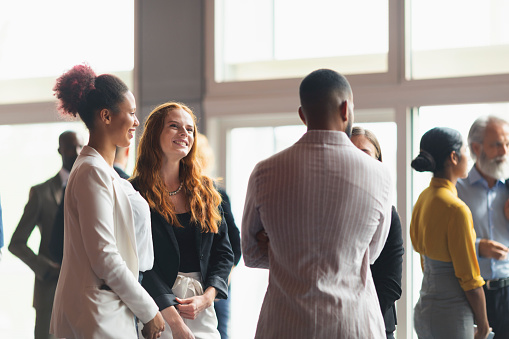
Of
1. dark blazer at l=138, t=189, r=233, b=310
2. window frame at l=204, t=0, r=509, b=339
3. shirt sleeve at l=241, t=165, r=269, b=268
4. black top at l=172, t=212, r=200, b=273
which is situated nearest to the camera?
shirt sleeve at l=241, t=165, r=269, b=268

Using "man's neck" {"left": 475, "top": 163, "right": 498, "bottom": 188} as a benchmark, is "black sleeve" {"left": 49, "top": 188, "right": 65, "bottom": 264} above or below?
below

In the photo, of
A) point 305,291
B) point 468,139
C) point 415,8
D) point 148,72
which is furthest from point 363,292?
point 148,72

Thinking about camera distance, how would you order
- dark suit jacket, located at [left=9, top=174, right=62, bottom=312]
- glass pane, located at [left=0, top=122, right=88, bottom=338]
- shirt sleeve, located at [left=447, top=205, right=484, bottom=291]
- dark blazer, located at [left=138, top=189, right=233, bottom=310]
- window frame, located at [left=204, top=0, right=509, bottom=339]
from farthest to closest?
glass pane, located at [left=0, top=122, right=88, bottom=338]
dark suit jacket, located at [left=9, top=174, right=62, bottom=312]
window frame, located at [left=204, top=0, right=509, bottom=339]
shirt sleeve, located at [left=447, top=205, right=484, bottom=291]
dark blazer, located at [left=138, top=189, right=233, bottom=310]

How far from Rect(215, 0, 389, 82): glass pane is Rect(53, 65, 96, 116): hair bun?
2473 millimetres

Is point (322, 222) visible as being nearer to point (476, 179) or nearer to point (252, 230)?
point (252, 230)

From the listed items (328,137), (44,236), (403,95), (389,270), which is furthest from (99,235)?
(44,236)

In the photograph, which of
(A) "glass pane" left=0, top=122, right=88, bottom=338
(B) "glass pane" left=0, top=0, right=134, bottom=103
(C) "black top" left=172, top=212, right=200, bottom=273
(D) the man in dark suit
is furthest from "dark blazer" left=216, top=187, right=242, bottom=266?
(A) "glass pane" left=0, top=122, right=88, bottom=338

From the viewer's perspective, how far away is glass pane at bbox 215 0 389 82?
450cm

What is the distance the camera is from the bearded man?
346 centimetres

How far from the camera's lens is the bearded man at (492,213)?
346cm

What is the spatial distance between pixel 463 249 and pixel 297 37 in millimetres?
2226

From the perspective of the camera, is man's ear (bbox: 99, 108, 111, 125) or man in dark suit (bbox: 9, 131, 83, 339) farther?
man in dark suit (bbox: 9, 131, 83, 339)

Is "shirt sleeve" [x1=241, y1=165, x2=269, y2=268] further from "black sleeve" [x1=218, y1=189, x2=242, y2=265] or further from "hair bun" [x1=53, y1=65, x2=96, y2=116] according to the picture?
"black sleeve" [x1=218, y1=189, x2=242, y2=265]

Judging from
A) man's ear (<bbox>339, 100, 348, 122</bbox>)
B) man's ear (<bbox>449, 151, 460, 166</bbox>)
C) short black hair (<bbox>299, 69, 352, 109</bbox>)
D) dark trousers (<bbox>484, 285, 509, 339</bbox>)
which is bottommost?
dark trousers (<bbox>484, 285, 509, 339</bbox>)
